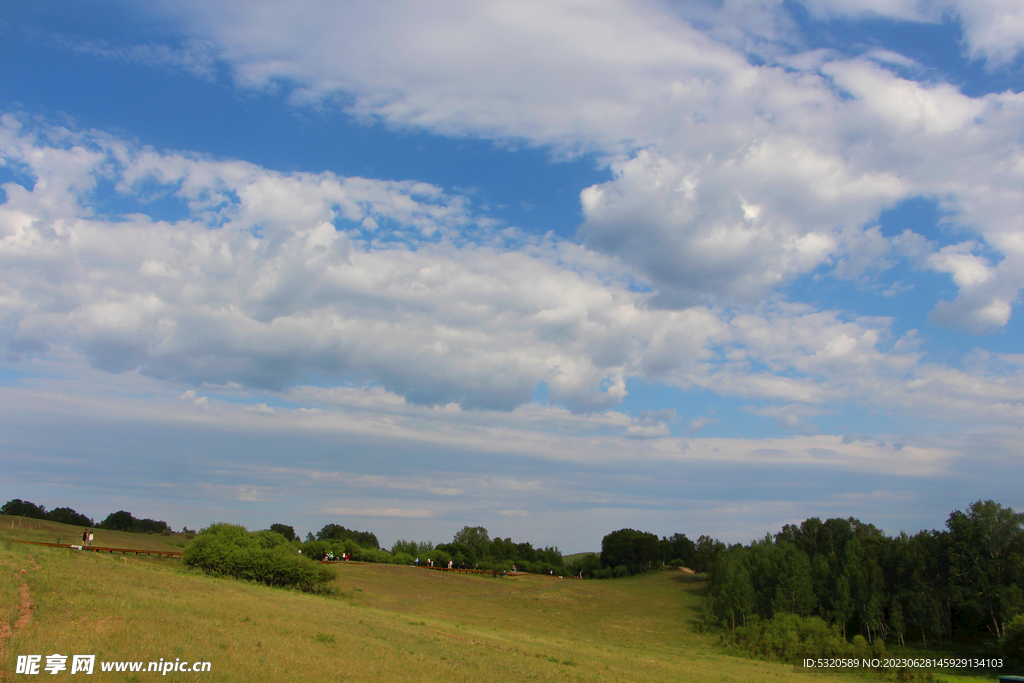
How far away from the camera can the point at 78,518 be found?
103 m

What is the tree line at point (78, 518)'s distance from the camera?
94.8 meters

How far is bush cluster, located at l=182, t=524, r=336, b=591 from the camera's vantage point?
163 feet

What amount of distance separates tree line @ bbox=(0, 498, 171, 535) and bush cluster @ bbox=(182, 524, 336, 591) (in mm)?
58688

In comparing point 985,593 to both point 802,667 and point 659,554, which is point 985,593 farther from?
point 659,554

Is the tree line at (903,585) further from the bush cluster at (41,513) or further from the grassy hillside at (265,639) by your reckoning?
the bush cluster at (41,513)

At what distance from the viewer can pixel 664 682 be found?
28531 mm

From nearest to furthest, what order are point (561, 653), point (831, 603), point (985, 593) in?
Answer: point (561, 653)
point (985, 593)
point (831, 603)

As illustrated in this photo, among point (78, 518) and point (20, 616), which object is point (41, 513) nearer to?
point (78, 518)

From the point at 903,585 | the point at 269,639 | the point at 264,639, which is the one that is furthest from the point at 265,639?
the point at 903,585

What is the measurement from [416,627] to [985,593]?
66.4 meters

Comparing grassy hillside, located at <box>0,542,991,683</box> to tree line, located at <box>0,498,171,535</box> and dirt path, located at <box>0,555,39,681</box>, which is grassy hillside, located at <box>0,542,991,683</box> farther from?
tree line, located at <box>0,498,171,535</box>

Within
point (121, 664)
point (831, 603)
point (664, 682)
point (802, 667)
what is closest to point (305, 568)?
point (664, 682)

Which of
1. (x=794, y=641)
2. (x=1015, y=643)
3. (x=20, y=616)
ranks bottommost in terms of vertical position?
(x=794, y=641)

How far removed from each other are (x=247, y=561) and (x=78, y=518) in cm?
7744
